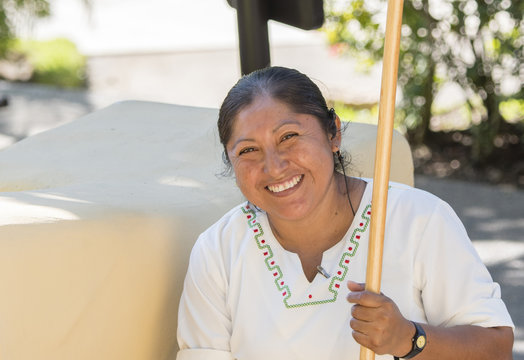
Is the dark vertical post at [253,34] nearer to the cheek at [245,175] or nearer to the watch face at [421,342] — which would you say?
the cheek at [245,175]

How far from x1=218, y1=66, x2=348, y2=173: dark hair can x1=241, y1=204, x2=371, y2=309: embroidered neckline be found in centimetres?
25

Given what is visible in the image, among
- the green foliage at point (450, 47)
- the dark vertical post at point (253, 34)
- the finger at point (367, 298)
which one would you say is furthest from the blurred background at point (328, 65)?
the finger at point (367, 298)

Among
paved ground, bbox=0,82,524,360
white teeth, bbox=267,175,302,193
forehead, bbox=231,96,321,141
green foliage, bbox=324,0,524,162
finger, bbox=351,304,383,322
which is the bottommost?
paved ground, bbox=0,82,524,360

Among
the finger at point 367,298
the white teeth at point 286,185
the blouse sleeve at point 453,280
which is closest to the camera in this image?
the finger at point 367,298

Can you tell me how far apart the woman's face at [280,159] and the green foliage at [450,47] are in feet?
11.8

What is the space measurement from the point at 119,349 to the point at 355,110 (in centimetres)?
585

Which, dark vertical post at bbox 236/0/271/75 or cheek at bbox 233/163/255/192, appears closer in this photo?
cheek at bbox 233/163/255/192

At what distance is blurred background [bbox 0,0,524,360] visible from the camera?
5.67 m

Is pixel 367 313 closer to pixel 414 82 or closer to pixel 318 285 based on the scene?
pixel 318 285

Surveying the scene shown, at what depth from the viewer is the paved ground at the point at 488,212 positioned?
4.46 meters

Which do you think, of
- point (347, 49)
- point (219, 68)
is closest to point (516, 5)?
point (347, 49)

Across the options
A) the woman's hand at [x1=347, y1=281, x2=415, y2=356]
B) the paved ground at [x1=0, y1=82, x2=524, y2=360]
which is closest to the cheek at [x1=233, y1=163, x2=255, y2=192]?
the woman's hand at [x1=347, y1=281, x2=415, y2=356]

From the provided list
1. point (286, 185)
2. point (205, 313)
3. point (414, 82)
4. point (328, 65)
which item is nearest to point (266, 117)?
point (286, 185)

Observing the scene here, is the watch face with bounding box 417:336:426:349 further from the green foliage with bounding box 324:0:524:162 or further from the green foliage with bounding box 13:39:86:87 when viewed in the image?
the green foliage with bounding box 13:39:86:87
